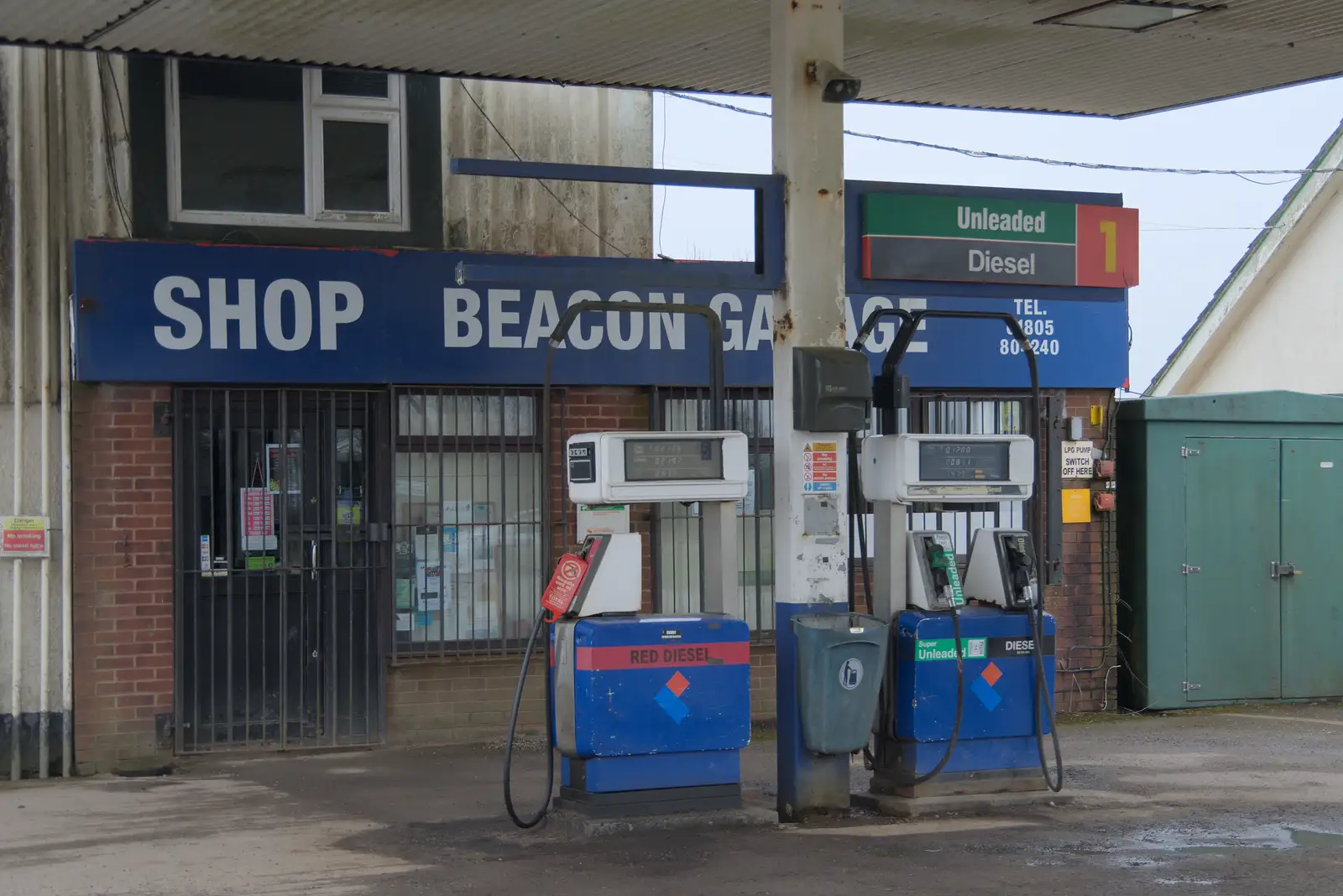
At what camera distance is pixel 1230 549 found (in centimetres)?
1278

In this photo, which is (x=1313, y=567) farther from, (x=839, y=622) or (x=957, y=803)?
(x=839, y=622)

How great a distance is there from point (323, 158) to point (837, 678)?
17.4ft

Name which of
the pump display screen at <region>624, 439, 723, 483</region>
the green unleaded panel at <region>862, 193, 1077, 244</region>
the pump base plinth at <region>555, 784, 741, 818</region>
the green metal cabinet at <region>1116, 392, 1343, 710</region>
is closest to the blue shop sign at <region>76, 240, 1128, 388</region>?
the green unleaded panel at <region>862, 193, 1077, 244</region>

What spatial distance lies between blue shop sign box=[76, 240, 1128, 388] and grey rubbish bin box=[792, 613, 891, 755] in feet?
7.84

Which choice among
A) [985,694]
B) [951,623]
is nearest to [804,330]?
[951,623]

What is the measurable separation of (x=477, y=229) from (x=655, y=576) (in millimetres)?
2738

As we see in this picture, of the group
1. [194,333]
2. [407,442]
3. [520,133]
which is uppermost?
[520,133]

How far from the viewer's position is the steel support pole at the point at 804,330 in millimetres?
8453

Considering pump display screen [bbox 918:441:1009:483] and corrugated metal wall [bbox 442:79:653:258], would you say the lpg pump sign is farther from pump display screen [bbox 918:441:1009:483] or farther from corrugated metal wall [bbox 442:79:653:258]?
corrugated metal wall [bbox 442:79:653:258]

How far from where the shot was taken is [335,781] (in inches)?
390

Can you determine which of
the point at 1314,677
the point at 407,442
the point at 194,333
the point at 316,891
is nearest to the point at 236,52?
the point at 194,333

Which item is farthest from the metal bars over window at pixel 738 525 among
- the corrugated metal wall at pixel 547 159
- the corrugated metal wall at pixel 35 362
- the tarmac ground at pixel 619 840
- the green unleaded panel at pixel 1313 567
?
the green unleaded panel at pixel 1313 567

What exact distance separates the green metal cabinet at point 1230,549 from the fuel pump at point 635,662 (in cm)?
537

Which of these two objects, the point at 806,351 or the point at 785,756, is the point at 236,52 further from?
the point at 785,756
